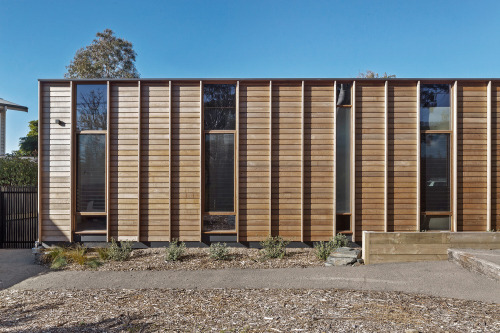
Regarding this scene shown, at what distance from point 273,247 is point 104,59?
62.9 feet

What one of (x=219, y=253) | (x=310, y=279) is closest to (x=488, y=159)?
(x=310, y=279)

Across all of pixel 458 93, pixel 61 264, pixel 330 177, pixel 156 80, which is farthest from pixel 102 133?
pixel 458 93

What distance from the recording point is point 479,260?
5.64 meters

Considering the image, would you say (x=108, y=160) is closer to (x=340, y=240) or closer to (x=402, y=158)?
(x=340, y=240)

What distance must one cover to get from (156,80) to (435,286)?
7.76 meters

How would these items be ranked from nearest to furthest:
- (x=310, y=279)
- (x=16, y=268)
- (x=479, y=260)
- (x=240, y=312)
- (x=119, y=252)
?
(x=240, y=312) → (x=479, y=260) → (x=310, y=279) → (x=16, y=268) → (x=119, y=252)

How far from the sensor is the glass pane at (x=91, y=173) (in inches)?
322

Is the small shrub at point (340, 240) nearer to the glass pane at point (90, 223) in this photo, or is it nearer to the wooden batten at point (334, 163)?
the wooden batten at point (334, 163)

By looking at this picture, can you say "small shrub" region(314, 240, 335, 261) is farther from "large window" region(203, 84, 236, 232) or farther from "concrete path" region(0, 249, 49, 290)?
"concrete path" region(0, 249, 49, 290)

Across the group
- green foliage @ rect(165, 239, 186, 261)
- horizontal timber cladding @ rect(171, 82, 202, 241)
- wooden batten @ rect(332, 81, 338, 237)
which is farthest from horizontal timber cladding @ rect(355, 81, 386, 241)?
green foliage @ rect(165, 239, 186, 261)

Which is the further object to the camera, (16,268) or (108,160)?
(108,160)

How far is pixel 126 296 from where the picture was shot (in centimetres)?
509

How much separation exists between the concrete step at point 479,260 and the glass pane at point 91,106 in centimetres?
895

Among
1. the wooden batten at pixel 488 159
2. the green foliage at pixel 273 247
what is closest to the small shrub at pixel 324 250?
the green foliage at pixel 273 247
